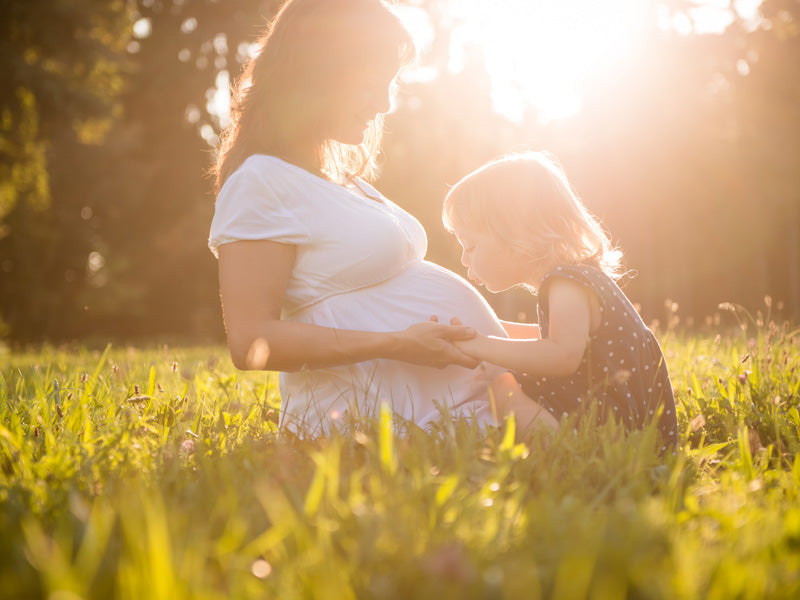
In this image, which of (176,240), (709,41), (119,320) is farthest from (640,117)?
(119,320)

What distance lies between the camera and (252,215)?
2500 millimetres

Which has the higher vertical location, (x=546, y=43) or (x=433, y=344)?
(x=546, y=43)

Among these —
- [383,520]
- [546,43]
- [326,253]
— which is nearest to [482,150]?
[546,43]

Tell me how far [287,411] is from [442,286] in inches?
32.1

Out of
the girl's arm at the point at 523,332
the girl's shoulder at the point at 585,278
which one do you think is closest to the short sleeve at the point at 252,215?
the girl's shoulder at the point at 585,278

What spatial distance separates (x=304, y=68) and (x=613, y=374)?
1744 mm

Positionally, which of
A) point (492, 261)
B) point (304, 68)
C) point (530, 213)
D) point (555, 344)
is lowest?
point (555, 344)

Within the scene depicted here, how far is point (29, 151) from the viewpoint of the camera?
54.3ft

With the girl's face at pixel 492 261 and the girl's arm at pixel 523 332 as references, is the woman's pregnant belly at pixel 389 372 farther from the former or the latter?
the girl's arm at pixel 523 332

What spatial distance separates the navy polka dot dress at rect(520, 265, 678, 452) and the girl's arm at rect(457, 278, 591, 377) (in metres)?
0.06

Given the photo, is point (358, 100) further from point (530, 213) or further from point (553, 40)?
point (553, 40)

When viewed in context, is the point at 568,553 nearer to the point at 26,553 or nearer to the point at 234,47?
the point at 26,553

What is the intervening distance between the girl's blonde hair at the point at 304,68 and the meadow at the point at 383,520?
4.10 ft

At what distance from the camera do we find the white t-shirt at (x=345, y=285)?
8.33ft
